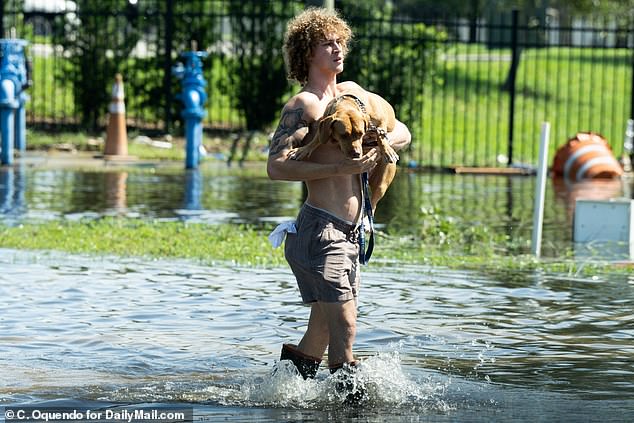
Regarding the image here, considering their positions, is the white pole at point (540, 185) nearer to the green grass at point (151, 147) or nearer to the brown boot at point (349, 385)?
the brown boot at point (349, 385)

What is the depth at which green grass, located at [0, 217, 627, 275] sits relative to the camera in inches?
442

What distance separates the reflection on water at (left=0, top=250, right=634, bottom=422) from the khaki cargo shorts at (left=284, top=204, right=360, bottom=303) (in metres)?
0.44

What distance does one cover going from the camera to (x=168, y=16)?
22.2 m

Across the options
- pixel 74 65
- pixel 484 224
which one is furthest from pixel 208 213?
pixel 74 65

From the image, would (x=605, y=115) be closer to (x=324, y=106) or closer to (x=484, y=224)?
(x=484, y=224)

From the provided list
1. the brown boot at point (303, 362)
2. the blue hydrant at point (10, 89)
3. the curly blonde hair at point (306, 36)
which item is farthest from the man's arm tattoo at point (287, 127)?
the blue hydrant at point (10, 89)

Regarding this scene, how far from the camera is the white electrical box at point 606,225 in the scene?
1217 centimetres

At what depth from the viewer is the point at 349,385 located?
6.43 metres

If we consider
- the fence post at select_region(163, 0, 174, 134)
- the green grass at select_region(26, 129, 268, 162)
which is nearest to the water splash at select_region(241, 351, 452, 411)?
the green grass at select_region(26, 129, 268, 162)

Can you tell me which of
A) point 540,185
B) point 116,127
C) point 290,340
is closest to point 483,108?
point 116,127

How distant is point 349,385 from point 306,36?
5.36 ft

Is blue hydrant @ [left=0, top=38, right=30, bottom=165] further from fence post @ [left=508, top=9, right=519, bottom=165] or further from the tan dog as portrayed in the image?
the tan dog

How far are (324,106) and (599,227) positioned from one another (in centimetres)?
665

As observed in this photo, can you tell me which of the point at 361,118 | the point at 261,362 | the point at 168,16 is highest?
the point at 168,16
